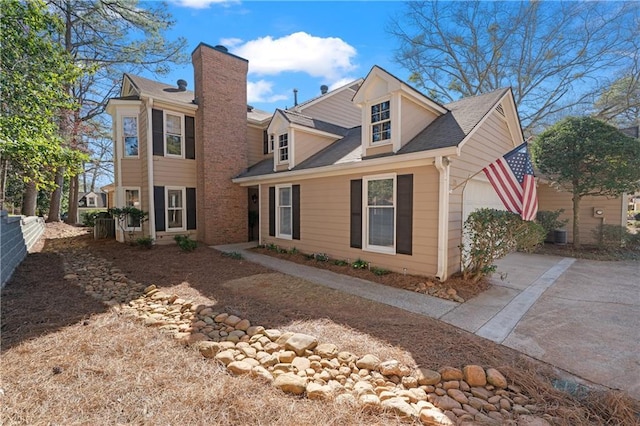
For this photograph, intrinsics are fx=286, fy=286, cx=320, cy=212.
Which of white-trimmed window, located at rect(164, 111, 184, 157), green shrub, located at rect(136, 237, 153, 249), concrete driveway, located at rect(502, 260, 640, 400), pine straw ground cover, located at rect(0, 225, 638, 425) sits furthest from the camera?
white-trimmed window, located at rect(164, 111, 184, 157)

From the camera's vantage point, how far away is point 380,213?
7.16 m

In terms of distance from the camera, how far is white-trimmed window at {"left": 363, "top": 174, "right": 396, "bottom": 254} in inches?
271

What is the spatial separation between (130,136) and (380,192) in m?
9.73

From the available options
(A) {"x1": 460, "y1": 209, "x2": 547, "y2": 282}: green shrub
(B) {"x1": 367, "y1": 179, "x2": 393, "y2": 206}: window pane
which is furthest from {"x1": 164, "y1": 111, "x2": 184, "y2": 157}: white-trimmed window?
(A) {"x1": 460, "y1": 209, "x2": 547, "y2": 282}: green shrub

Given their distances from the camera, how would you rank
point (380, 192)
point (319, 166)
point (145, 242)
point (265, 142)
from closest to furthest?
point (380, 192) → point (319, 166) → point (145, 242) → point (265, 142)

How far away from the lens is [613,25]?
13.6 metres

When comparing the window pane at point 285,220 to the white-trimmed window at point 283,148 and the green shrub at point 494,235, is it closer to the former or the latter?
the white-trimmed window at point 283,148

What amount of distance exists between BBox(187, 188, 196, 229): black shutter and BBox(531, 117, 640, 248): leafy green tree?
13.2 m

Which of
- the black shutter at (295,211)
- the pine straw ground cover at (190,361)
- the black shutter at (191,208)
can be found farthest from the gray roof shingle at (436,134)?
the pine straw ground cover at (190,361)

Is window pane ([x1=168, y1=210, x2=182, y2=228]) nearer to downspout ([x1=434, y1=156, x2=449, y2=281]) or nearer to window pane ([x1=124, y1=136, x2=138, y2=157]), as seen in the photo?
window pane ([x1=124, y1=136, x2=138, y2=157])

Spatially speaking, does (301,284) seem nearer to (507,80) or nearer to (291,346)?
(291,346)

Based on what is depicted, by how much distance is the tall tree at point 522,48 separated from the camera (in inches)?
549

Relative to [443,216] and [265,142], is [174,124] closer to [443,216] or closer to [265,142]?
[265,142]

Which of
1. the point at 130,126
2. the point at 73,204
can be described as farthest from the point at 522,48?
the point at 73,204
